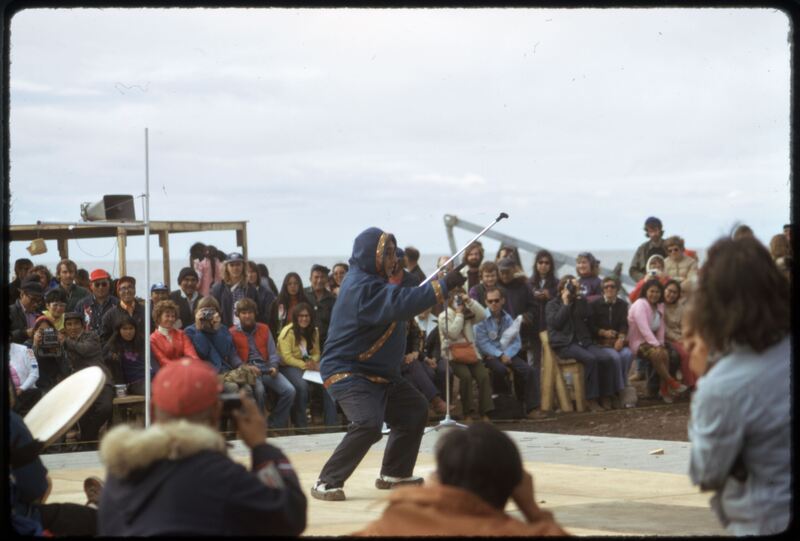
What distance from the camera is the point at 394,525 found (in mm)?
3578

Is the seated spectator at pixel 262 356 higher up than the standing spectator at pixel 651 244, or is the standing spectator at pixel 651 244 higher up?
the standing spectator at pixel 651 244

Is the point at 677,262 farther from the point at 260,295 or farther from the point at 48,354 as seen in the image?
the point at 48,354

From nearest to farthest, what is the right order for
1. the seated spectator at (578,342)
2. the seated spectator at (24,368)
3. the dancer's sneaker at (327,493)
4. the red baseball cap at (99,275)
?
the dancer's sneaker at (327,493)
the seated spectator at (24,368)
the red baseball cap at (99,275)
the seated spectator at (578,342)

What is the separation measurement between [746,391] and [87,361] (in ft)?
28.4

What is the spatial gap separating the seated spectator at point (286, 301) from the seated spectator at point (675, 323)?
15.1 feet

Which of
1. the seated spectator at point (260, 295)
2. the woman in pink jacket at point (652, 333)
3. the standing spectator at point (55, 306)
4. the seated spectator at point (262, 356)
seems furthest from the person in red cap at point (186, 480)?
the woman in pink jacket at point (652, 333)

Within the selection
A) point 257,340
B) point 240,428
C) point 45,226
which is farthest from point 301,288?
point 240,428

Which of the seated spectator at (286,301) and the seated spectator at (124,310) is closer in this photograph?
the seated spectator at (124,310)

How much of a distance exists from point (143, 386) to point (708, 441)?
8.80 meters

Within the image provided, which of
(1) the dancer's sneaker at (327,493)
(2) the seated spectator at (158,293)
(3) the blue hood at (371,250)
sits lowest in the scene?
(1) the dancer's sneaker at (327,493)

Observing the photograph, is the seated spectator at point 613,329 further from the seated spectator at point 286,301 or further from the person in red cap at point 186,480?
the person in red cap at point 186,480

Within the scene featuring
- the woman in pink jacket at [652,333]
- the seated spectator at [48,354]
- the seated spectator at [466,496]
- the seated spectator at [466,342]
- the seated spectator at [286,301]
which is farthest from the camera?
the woman in pink jacket at [652,333]

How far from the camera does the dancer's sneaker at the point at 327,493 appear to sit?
828cm

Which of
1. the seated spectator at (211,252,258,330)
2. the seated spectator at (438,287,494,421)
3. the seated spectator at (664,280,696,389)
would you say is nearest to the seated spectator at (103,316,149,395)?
the seated spectator at (211,252,258,330)
